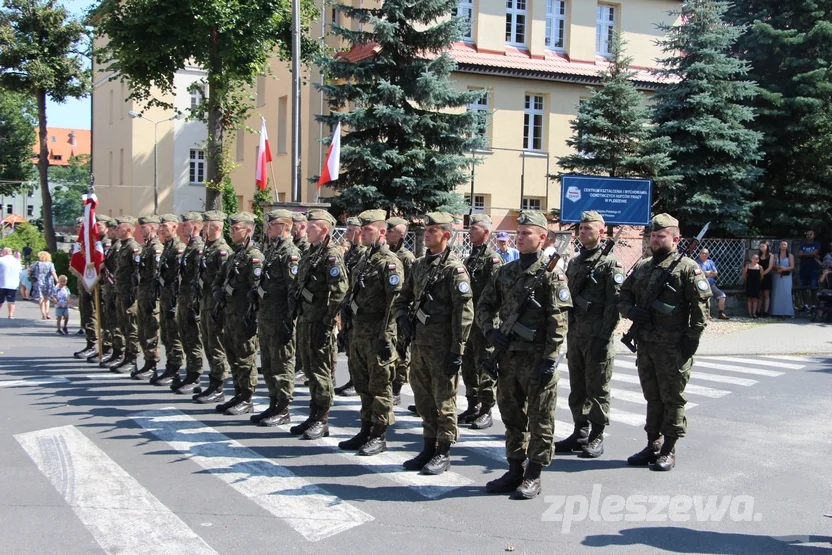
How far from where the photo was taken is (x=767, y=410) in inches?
395

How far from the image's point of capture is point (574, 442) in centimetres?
781

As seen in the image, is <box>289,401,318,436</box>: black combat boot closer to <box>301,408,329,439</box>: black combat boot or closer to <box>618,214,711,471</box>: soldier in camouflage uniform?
<box>301,408,329,439</box>: black combat boot

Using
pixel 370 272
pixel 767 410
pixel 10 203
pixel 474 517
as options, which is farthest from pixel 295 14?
pixel 10 203


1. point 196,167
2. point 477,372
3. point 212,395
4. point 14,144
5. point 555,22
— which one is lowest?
point 212,395

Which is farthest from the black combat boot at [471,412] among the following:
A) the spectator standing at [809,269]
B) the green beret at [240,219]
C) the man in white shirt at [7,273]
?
the spectator standing at [809,269]

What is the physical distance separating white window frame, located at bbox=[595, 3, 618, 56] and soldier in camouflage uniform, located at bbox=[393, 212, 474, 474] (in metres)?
27.3

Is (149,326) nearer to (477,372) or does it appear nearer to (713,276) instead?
(477,372)

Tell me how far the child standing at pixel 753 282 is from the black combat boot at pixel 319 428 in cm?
1522

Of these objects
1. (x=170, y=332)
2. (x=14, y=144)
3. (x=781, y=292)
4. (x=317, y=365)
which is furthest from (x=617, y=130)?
(x=14, y=144)

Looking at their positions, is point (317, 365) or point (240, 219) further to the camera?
point (240, 219)

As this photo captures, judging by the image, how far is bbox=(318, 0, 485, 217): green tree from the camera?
1920 cm

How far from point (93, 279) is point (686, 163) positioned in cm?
1580

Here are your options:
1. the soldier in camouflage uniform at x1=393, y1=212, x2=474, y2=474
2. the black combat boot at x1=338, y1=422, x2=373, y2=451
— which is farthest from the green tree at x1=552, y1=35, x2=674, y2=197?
the soldier in camouflage uniform at x1=393, y1=212, x2=474, y2=474

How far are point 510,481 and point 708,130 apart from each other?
18030 millimetres
